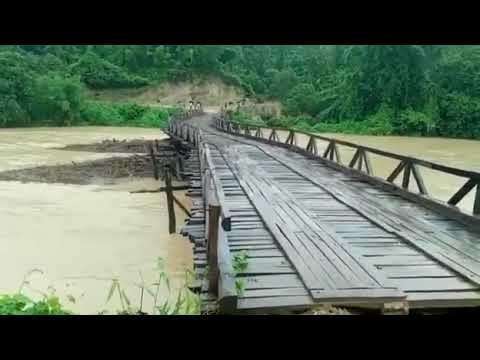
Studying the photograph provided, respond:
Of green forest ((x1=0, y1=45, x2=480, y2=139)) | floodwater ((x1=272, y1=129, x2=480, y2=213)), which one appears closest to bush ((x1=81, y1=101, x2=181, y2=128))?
green forest ((x1=0, y1=45, x2=480, y2=139))

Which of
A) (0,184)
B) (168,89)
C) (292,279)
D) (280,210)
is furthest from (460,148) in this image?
(168,89)

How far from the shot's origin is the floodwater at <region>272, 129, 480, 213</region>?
19.5 m

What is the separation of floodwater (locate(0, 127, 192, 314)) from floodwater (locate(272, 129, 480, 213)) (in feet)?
29.6

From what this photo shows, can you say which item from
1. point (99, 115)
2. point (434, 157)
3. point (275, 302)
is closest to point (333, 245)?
point (275, 302)

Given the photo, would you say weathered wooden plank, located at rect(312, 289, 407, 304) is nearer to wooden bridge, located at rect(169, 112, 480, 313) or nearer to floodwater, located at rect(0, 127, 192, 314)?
wooden bridge, located at rect(169, 112, 480, 313)

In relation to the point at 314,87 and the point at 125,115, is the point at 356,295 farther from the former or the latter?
the point at 314,87

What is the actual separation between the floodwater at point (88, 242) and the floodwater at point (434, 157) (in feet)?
29.6

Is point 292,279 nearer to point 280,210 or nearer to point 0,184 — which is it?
point 280,210

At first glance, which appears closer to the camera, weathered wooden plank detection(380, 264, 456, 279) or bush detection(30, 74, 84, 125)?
weathered wooden plank detection(380, 264, 456, 279)

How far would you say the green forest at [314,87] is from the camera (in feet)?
144

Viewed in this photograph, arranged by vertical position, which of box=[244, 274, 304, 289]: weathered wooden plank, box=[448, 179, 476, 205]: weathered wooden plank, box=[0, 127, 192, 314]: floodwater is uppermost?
box=[448, 179, 476, 205]: weathered wooden plank

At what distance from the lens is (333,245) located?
5.73 m

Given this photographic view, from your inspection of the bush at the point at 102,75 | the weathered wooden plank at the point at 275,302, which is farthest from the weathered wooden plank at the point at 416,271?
the bush at the point at 102,75

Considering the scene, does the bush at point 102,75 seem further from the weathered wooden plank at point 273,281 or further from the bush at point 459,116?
the weathered wooden plank at point 273,281
